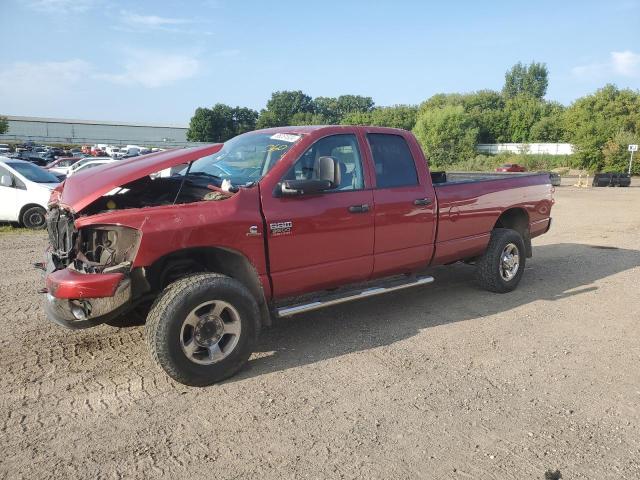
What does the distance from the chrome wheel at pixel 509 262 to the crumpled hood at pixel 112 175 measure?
3.91 metres

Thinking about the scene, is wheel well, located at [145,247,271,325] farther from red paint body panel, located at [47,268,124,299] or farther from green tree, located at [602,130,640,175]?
green tree, located at [602,130,640,175]

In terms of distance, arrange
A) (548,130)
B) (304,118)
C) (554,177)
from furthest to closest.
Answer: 1. (304,118)
2. (548,130)
3. (554,177)

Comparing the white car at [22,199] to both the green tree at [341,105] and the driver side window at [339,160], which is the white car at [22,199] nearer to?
the driver side window at [339,160]

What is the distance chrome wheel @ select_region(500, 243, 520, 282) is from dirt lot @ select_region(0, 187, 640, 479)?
656 mm

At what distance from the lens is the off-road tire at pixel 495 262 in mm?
6164

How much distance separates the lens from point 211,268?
4.23 m

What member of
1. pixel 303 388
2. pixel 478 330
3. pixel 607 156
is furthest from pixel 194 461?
pixel 607 156

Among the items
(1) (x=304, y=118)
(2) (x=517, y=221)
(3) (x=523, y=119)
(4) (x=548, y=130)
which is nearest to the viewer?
(2) (x=517, y=221)

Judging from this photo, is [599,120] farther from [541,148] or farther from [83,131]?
Result: [83,131]

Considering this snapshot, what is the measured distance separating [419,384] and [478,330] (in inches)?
57.6

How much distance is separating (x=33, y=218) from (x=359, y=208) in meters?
9.14

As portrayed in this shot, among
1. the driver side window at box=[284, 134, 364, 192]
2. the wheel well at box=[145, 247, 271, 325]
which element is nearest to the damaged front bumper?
the wheel well at box=[145, 247, 271, 325]

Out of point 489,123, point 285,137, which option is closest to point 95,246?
point 285,137

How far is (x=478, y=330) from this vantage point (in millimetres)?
5062
